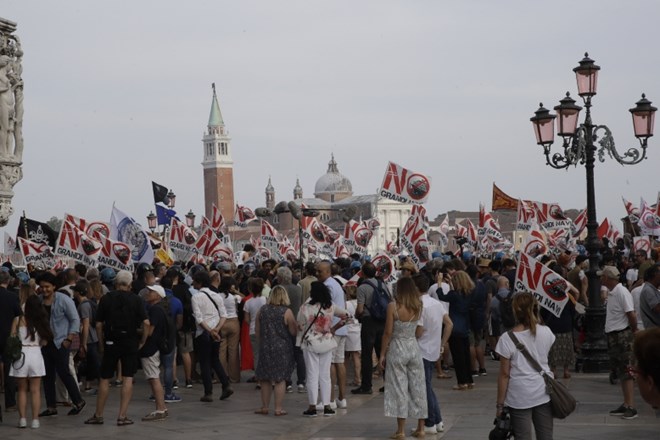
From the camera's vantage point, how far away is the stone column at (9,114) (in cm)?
1319

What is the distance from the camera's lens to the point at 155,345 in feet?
38.7

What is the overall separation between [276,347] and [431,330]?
1.90m

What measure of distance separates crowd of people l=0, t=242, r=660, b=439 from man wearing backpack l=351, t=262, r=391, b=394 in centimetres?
1

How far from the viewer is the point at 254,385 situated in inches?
581

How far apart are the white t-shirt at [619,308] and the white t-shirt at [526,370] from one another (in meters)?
3.58

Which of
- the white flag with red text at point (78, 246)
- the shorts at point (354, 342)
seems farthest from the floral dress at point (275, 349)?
the white flag with red text at point (78, 246)

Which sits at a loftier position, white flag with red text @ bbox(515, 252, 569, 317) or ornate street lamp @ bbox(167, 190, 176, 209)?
ornate street lamp @ bbox(167, 190, 176, 209)

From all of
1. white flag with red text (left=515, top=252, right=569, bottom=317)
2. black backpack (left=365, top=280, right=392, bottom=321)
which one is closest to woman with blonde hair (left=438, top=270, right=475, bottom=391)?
black backpack (left=365, top=280, right=392, bottom=321)

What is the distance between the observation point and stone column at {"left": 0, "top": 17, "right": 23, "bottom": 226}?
13.2 metres

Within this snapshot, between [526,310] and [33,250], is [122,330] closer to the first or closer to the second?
[526,310]

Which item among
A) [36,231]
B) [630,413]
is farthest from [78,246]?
[630,413]

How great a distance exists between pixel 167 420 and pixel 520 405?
4.93 meters

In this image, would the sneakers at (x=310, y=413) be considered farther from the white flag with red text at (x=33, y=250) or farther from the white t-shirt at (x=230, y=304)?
the white flag with red text at (x=33, y=250)

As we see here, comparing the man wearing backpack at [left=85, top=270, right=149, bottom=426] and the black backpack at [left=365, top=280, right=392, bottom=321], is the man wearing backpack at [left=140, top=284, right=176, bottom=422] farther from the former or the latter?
the black backpack at [left=365, top=280, right=392, bottom=321]
